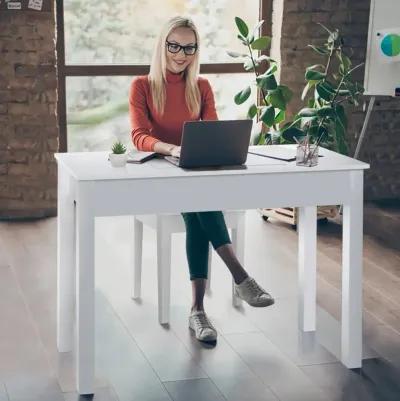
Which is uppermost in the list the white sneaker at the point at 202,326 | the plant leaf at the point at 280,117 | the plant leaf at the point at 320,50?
the plant leaf at the point at 320,50

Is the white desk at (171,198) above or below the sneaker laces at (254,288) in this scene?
above

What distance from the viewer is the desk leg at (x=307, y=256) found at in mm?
4086

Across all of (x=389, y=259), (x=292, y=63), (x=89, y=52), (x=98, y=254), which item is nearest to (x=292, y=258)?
(x=389, y=259)

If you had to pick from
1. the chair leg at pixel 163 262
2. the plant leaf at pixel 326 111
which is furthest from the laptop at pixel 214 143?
the plant leaf at pixel 326 111

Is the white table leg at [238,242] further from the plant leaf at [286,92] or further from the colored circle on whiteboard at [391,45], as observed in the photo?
the colored circle on whiteboard at [391,45]

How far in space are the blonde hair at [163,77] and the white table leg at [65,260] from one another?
602 millimetres

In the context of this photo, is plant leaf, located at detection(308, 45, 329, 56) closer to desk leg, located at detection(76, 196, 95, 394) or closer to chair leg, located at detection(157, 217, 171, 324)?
chair leg, located at detection(157, 217, 171, 324)

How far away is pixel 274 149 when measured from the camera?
13.5ft

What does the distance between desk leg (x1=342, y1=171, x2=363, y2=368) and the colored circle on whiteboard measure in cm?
229

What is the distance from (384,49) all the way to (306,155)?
236cm

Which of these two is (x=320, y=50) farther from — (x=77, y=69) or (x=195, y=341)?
(x=195, y=341)

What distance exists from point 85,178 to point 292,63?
3097 millimetres

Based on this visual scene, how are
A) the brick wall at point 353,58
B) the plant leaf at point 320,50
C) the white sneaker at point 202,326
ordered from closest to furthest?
the white sneaker at point 202,326 < the plant leaf at point 320,50 < the brick wall at point 353,58

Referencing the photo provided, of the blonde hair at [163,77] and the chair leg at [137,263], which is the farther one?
the chair leg at [137,263]
